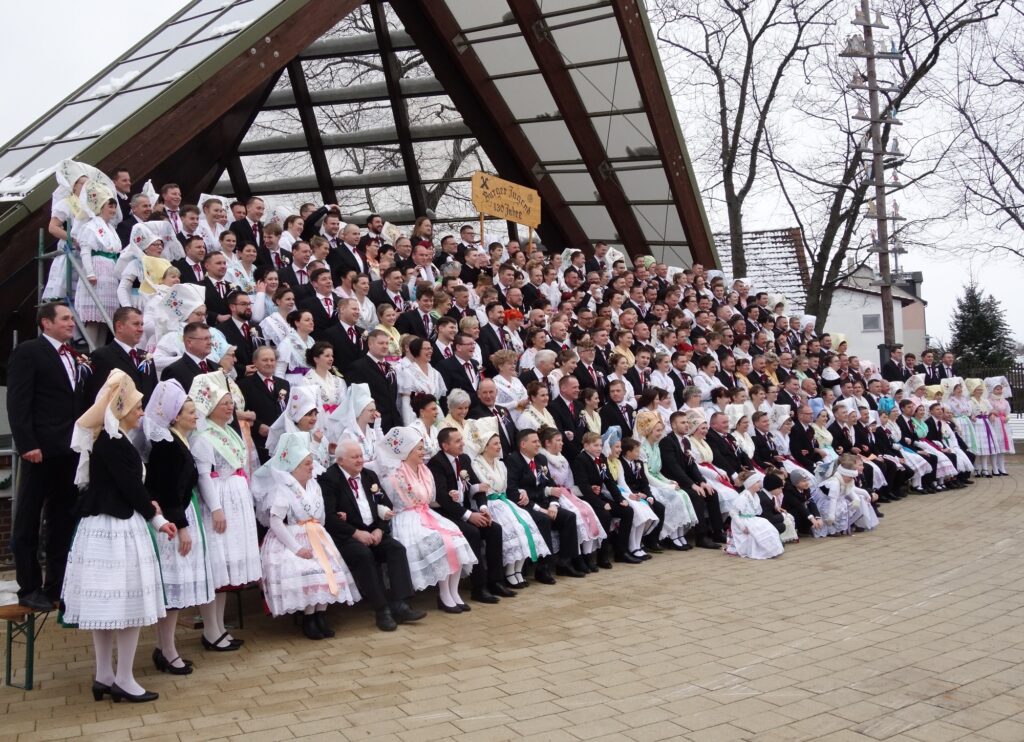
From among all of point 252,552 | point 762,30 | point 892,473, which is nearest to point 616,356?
point 892,473

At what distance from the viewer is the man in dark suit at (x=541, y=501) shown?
821 centimetres

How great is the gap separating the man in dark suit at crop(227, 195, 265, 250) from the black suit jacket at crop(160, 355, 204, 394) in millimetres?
3948

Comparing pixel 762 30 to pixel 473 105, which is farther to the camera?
pixel 762 30

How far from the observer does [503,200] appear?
14.2 metres

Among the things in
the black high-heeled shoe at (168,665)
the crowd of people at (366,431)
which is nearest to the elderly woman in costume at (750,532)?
the crowd of people at (366,431)

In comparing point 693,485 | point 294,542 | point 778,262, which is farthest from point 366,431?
point 778,262

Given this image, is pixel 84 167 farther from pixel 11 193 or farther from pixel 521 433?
pixel 521 433

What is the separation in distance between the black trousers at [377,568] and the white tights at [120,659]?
72.0 inches

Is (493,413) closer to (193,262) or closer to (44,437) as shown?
(193,262)

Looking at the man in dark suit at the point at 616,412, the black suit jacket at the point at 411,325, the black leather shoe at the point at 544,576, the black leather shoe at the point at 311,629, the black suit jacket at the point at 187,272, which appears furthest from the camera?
the man in dark suit at the point at 616,412

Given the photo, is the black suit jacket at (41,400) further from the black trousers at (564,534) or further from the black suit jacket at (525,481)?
the black trousers at (564,534)

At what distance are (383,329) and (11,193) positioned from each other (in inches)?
151

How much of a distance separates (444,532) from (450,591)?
0.47 m

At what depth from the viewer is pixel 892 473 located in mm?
13133
